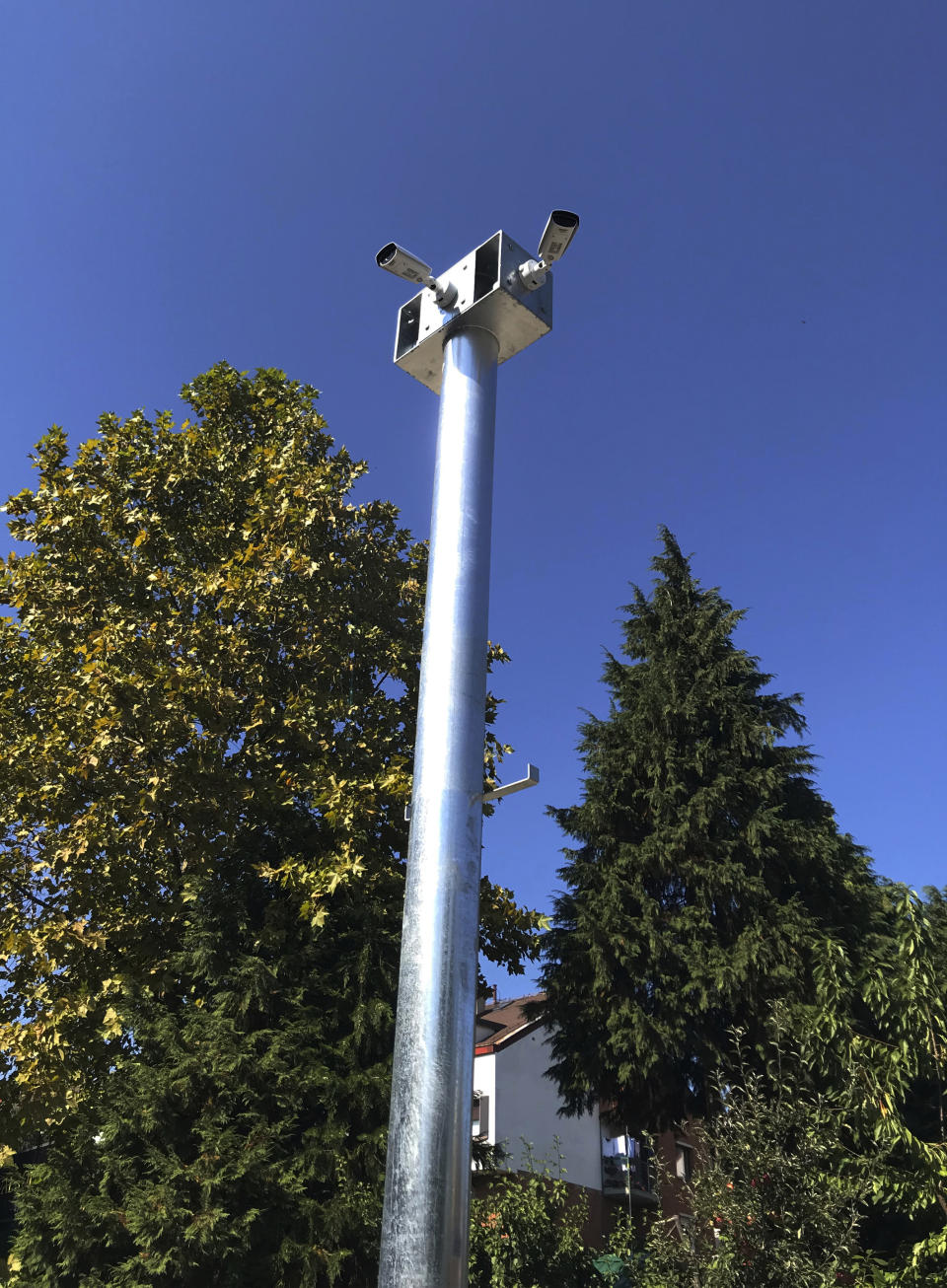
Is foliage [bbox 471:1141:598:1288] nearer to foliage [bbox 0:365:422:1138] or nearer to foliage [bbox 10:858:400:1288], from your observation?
foliage [bbox 10:858:400:1288]

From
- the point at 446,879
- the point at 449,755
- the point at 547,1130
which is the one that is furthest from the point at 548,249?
the point at 547,1130

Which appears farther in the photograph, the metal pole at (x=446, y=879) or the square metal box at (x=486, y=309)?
the square metal box at (x=486, y=309)

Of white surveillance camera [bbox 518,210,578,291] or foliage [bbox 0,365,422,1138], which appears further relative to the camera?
foliage [bbox 0,365,422,1138]

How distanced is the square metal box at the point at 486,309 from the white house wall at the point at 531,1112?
1211 inches

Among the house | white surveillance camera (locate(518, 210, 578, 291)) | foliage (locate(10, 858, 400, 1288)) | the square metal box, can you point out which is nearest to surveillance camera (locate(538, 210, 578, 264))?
white surveillance camera (locate(518, 210, 578, 291))

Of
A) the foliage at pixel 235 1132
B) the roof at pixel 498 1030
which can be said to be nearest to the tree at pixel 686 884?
the foliage at pixel 235 1132

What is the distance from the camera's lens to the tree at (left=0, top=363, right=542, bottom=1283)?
37.7ft

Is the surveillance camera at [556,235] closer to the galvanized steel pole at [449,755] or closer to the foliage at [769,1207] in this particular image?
the galvanized steel pole at [449,755]

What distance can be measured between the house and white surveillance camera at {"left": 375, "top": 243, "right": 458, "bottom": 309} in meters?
30.5

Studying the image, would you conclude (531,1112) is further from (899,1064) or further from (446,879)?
(446,879)

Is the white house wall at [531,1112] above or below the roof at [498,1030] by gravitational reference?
below

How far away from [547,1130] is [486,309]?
35.2 m

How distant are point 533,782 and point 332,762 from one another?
967cm

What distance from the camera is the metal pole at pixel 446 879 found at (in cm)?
396
